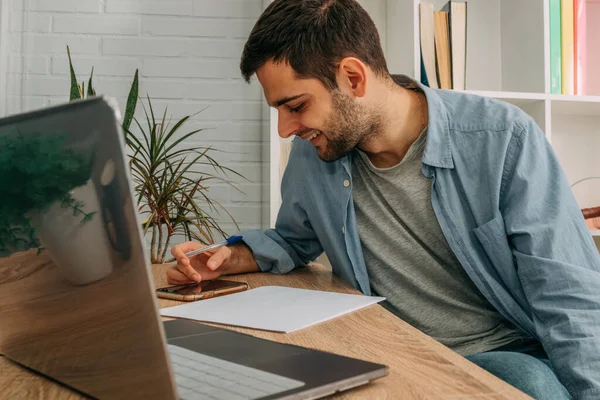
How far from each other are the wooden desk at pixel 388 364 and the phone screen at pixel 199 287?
30 centimetres

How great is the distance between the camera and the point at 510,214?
987 millimetres

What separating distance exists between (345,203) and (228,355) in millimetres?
659

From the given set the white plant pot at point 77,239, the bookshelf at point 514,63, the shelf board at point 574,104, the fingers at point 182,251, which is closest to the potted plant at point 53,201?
the white plant pot at point 77,239

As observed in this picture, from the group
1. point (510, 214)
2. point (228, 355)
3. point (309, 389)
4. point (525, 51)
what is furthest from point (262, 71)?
point (525, 51)

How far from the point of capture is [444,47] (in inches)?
69.4

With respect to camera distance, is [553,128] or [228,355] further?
[553,128]

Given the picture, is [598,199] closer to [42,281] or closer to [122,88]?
[122,88]

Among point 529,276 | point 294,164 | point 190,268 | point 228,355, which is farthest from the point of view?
point 294,164

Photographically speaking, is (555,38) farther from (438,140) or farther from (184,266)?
(184,266)

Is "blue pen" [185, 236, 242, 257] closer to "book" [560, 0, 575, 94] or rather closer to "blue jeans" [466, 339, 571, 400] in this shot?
"blue jeans" [466, 339, 571, 400]

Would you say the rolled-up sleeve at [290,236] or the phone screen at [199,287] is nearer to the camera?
the phone screen at [199,287]

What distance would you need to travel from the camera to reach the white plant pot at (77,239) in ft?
1.26

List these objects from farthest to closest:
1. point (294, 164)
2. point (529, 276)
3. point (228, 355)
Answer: point (294, 164)
point (529, 276)
point (228, 355)

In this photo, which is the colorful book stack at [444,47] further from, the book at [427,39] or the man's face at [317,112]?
the man's face at [317,112]
